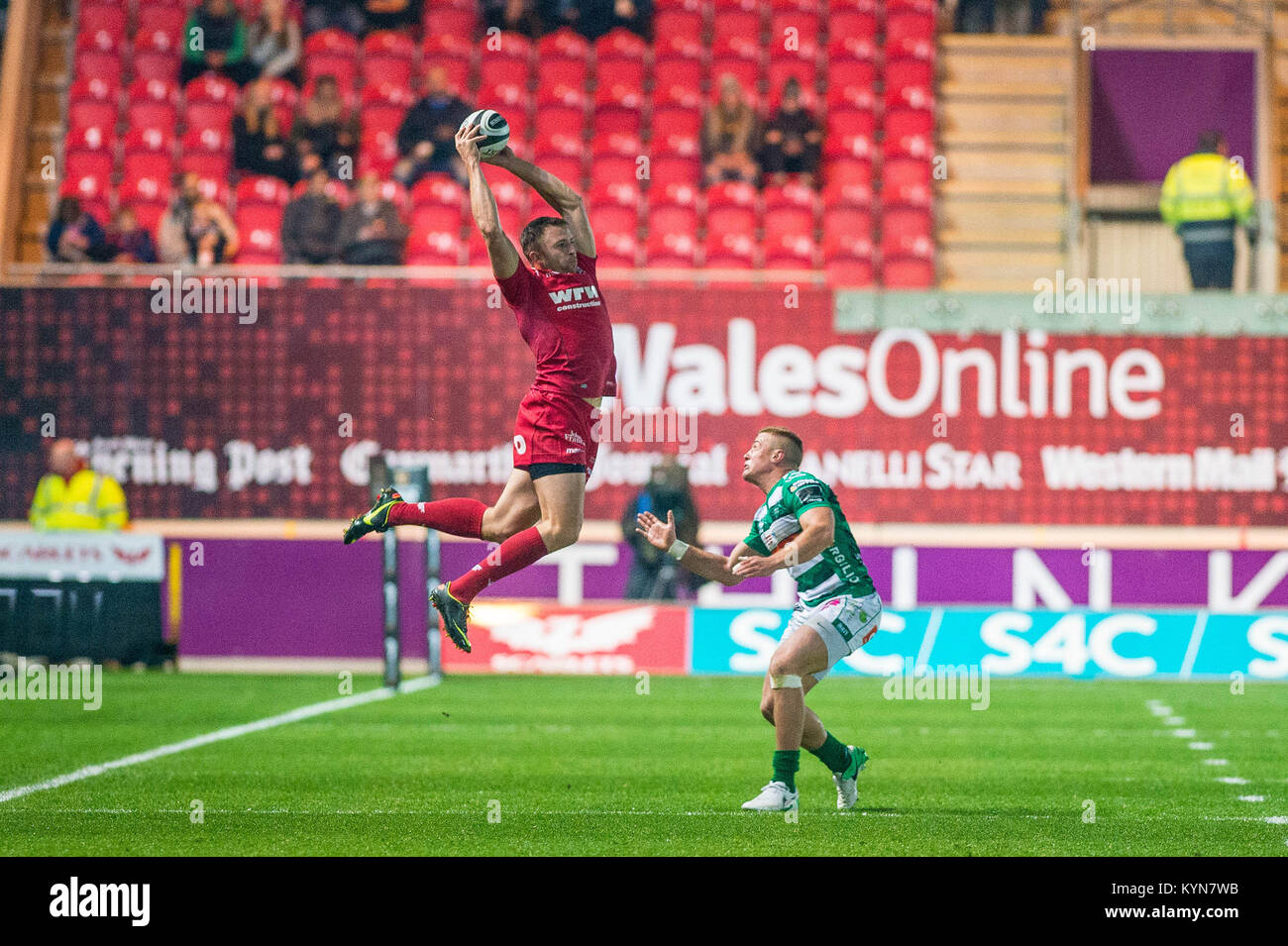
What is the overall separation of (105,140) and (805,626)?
46.5 feet

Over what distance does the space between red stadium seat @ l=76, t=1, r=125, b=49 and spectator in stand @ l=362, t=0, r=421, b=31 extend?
2.82 m

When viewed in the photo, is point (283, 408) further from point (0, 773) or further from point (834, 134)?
point (0, 773)

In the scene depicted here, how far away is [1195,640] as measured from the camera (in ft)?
52.7

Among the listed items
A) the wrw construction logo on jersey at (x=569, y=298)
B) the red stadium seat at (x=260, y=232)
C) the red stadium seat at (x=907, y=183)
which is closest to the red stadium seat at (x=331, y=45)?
the red stadium seat at (x=260, y=232)

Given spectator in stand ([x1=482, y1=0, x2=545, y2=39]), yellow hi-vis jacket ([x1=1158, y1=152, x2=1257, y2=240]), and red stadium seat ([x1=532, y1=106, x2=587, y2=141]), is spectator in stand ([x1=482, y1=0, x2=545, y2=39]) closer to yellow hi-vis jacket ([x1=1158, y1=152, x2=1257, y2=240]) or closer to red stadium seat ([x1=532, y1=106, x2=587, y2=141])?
red stadium seat ([x1=532, y1=106, x2=587, y2=141])

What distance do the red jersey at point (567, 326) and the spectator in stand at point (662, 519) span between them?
28.4ft

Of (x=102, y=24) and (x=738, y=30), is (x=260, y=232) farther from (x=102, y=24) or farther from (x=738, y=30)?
(x=738, y=30)

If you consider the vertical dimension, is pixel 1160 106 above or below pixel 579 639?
above

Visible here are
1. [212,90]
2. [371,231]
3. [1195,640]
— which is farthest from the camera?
[212,90]

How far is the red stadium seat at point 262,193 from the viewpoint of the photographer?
62.0ft

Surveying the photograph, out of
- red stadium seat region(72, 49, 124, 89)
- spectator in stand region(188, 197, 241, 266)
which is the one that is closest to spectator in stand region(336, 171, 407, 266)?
spectator in stand region(188, 197, 241, 266)

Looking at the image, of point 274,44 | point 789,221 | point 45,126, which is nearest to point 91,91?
point 45,126

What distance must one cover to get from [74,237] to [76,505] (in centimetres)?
295

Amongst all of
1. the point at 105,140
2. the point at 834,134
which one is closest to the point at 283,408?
the point at 105,140
